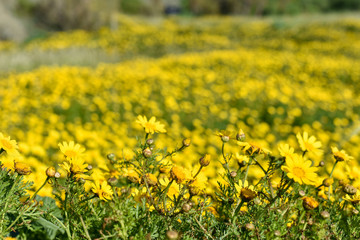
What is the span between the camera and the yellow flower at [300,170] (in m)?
0.84

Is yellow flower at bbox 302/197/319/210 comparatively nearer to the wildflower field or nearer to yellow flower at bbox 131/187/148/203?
the wildflower field

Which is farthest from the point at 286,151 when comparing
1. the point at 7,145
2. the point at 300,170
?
the point at 7,145

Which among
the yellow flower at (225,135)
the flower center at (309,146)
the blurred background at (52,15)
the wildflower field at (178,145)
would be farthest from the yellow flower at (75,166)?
the blurred background at (52,15)

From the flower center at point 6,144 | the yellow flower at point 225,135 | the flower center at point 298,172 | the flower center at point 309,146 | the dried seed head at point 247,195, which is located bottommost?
the flower center at point 309,146

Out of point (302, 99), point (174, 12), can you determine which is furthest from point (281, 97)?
point (174, 12)

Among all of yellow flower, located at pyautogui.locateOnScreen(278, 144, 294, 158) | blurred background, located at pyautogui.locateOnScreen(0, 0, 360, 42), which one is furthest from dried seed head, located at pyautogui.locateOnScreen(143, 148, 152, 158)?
blurred background, located at pyautogui.locateOnScreen(0, 0, 360, 42)

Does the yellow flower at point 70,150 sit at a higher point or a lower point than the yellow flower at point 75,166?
lower

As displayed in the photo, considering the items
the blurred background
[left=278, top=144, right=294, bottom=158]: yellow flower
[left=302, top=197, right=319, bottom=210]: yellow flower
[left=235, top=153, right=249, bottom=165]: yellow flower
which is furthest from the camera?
the blurred background

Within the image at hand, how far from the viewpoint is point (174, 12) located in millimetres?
40375

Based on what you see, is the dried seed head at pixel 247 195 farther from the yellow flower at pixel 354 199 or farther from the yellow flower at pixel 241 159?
Answer: the yellow flower at pixel 354 199

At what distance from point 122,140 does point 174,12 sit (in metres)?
39.3

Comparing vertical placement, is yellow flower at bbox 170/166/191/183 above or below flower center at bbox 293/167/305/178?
below

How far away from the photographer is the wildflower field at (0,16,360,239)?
88cm

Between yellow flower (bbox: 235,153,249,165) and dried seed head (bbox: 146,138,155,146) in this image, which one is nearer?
dried seed head (bbox: 146,138,155,146)
